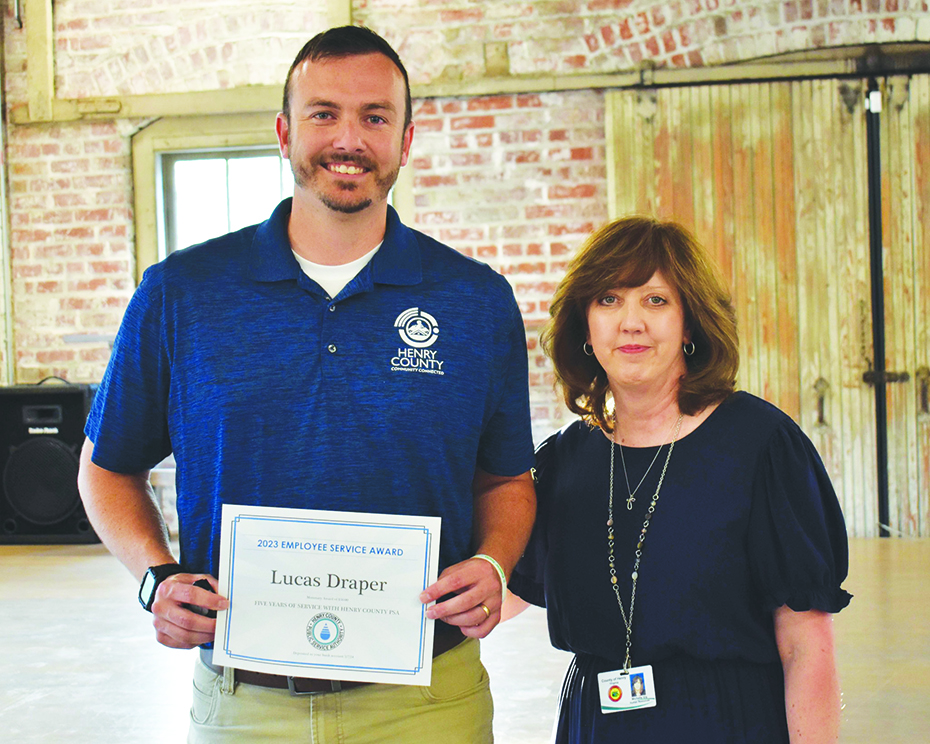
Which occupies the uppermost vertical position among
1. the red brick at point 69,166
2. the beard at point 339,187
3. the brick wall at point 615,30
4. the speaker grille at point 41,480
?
the brick wall at point 615,30

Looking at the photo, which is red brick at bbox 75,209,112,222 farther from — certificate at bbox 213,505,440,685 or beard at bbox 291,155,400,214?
certificate at bbox 213,505,440,685

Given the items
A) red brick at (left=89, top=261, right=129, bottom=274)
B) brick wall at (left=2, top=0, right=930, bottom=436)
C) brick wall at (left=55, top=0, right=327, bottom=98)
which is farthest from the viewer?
red brick at (left=89, top=261, right=129, bottom=274)

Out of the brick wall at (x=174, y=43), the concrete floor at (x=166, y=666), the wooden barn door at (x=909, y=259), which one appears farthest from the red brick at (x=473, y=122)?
the concrete floor at (x=166, y=666)

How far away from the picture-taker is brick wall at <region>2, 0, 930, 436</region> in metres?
5.05

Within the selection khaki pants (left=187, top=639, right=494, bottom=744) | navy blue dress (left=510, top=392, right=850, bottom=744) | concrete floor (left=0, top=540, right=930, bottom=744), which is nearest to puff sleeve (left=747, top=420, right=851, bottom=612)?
navy blue dress (left=510, top=392, right=850, bottom=744)

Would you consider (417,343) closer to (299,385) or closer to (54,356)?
(299,385)

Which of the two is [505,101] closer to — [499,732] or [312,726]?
[499,732]

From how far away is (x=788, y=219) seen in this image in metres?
5.00

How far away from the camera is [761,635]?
5.02 ft

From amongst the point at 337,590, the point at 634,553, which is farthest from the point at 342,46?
the point at 634,553

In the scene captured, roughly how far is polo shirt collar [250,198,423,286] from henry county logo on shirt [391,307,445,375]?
58 millimetres

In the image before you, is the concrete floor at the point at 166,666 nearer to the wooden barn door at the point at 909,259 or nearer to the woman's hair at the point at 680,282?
the wooden barn door at the point at 909,259

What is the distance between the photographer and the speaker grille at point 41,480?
205 inches

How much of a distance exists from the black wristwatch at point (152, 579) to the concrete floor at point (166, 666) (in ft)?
3.99
